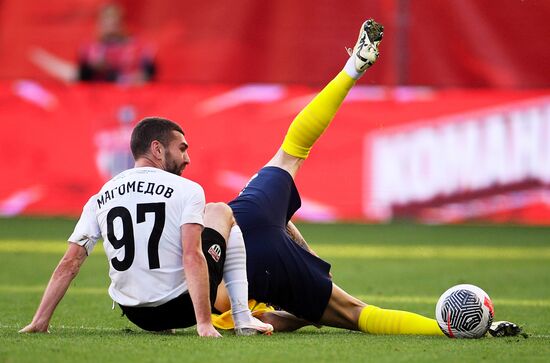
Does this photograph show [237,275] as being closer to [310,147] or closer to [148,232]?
[148,232]

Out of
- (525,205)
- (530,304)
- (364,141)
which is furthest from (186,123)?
(530,304)

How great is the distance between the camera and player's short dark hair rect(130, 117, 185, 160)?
6.43 m

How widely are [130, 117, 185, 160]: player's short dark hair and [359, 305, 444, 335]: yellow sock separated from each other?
1548 millimetres

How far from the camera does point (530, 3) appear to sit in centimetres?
1460

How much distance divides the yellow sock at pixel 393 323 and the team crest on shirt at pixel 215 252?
0.98m

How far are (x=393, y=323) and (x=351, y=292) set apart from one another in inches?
98.0

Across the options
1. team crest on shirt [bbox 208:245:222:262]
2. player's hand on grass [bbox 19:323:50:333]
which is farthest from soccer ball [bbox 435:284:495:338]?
player's hand on grass [bbox 19:323:50:333]

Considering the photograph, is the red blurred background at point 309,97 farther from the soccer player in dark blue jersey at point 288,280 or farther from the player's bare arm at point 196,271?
the player's bare arm at point 196,271

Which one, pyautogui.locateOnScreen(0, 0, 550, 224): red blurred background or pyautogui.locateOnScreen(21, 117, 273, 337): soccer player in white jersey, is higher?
pyautogui.locateOnScreen(0, 0, 550, 224): red blurred background

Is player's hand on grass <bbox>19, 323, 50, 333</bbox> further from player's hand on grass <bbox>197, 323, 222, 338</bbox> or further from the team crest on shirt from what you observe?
the team crest on shirt

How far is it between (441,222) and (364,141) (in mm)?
1445

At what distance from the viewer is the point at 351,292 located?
9.33 metres

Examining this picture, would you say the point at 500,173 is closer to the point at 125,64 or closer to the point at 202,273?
the point at 125,64

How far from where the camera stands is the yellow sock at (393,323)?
679 centimetres
